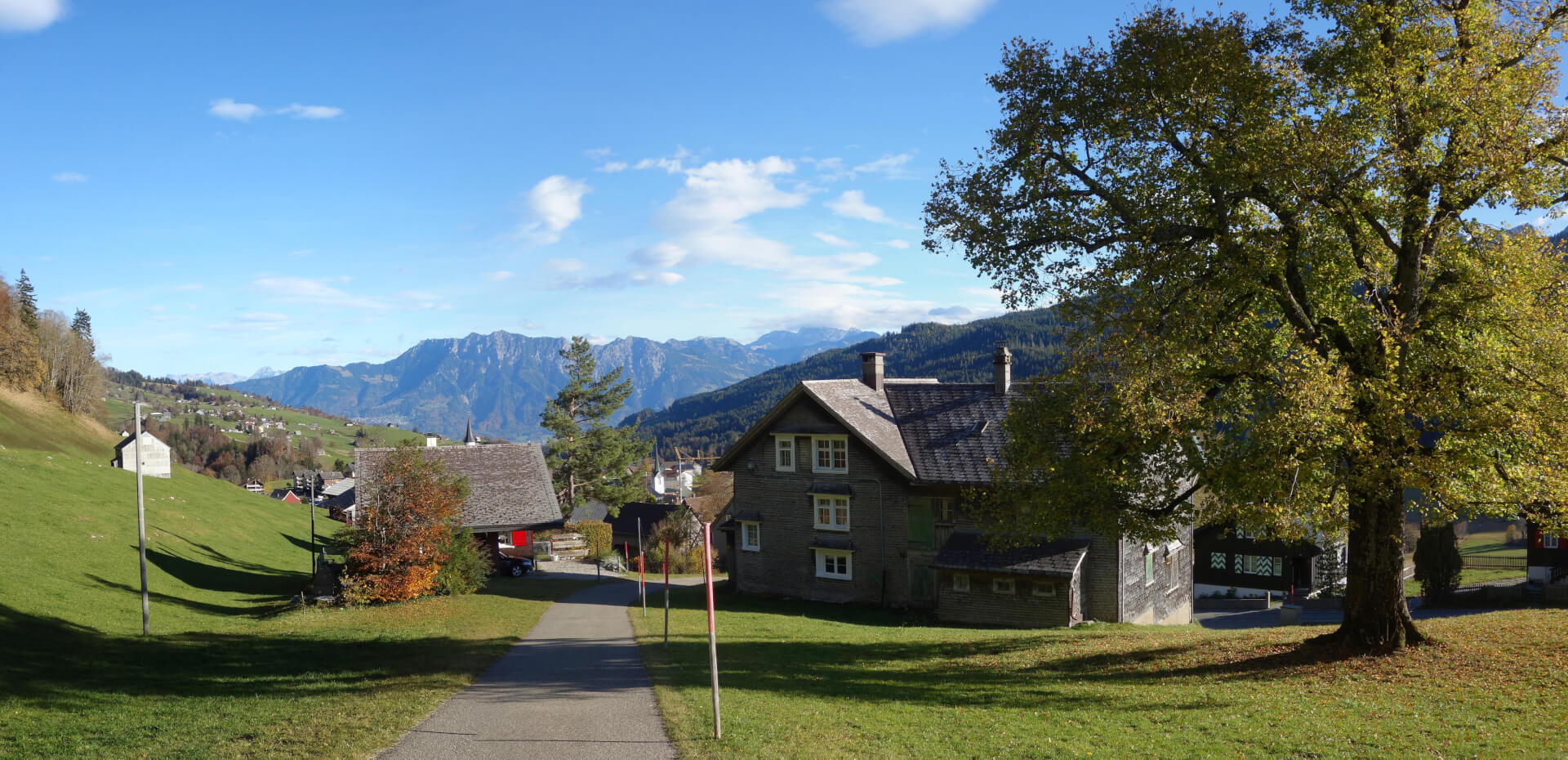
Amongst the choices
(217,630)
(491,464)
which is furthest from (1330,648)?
(491,464)

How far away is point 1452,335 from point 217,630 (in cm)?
3207

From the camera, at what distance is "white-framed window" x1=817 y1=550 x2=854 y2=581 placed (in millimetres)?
36375

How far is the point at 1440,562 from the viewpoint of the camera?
43.4 metres

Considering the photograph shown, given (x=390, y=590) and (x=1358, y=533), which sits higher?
(x=1358, y=533)

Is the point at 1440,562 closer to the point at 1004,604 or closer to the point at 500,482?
the point at 1004,604

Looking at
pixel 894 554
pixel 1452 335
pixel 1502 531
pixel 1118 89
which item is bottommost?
pixel 1502 531

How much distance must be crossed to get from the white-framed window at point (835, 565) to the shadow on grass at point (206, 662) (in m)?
16.6

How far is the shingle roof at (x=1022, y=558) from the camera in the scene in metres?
30.9

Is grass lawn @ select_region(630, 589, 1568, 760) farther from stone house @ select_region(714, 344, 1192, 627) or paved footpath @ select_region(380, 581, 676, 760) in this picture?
stone house @ select_region(714, 344, 1192, 627)

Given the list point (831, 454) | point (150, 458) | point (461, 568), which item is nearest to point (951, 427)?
point (831, 454)

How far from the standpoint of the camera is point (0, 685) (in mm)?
16344

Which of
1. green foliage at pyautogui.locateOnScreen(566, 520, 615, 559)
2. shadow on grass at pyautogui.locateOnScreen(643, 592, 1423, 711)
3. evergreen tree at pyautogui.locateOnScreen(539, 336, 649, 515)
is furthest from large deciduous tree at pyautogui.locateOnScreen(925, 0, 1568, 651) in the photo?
evergreen tree at pyautogui.locateOnScreen(539, 336, 649, 515)

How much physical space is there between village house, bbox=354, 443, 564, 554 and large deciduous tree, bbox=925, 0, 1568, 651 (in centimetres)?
3255

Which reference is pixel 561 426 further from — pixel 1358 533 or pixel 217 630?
Result: pixel 1358 533
